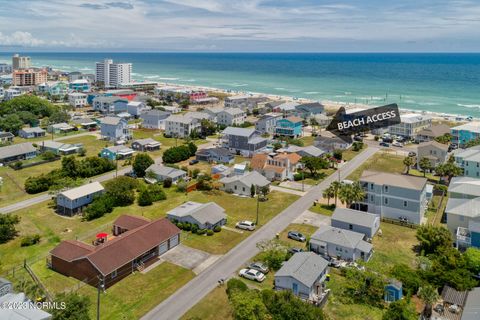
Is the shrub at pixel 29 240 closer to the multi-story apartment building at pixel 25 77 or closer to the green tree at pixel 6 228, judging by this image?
the green tree at pixel 6 228

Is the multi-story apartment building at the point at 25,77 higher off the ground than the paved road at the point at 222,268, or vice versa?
the multi-story apartment building at the point at 25,77

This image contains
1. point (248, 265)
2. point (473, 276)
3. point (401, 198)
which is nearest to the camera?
point (473, 276)

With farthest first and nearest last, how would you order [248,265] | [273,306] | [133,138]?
[133,138] → [248,265] → [273,306]

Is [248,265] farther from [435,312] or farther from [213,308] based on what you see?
[435,312]

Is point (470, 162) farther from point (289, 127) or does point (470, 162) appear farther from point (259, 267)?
point (289, 127)

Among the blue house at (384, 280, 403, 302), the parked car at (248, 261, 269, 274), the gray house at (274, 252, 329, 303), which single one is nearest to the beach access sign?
the parked car at (248, 261, 269, 274)

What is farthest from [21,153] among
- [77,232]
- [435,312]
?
[435,312]

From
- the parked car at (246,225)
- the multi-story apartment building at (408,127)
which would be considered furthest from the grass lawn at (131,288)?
the multi-story apartment building at (408,127)

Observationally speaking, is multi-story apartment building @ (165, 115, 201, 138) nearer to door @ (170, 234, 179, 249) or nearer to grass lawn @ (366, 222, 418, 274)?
door @ (170, 234, 179, 249)
